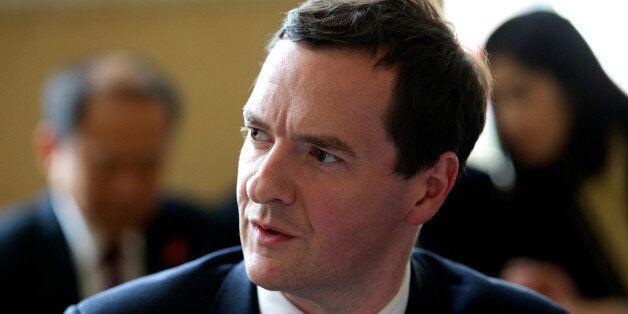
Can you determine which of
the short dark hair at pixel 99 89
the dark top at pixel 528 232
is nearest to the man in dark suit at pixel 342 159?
the dark top at pixel 528 232

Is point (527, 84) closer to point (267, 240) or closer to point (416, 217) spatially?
point (416, 217)

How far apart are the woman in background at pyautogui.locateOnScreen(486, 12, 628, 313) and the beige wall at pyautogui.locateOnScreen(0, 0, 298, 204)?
217 centimetres

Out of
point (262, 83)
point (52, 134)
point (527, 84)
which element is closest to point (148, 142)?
point (52, 134)

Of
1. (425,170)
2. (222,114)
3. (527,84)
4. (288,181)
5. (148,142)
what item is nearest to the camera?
(288,181)

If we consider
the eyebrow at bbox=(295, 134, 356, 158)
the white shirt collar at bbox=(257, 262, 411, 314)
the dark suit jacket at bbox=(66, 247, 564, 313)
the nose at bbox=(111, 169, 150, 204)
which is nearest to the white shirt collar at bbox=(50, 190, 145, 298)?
the nose at bbox=(111, 169, 150, 204)

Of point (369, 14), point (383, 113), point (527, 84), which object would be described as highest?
point (369, 14)

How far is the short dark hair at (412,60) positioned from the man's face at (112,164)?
4.56 ft

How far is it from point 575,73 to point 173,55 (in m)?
2.44

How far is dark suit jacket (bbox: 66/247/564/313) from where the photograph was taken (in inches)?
71.8

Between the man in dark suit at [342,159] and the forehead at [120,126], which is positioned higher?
the man in dark suit at [342,159]

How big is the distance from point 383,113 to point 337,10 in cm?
20

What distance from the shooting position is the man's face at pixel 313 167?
1635 mm

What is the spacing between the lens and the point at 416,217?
1.79 m

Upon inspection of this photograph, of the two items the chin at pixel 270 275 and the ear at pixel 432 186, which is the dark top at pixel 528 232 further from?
the chin at pixel 270 275
